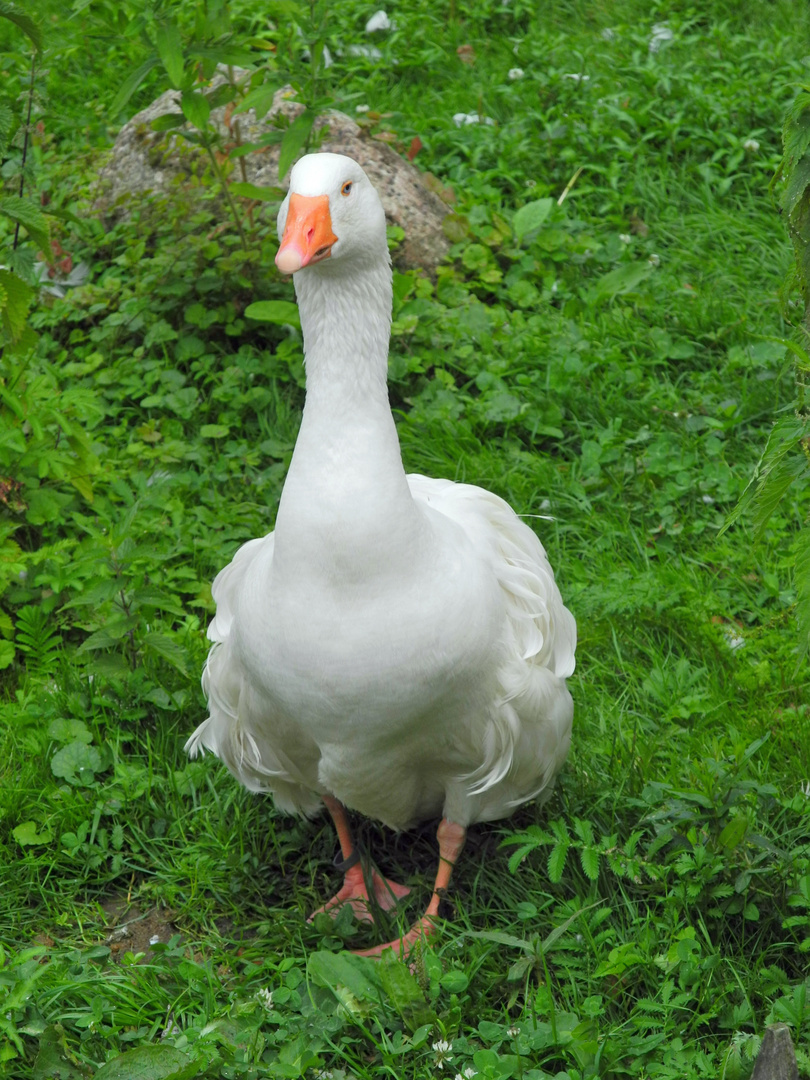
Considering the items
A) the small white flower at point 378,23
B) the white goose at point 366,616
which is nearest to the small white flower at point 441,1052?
the white goose at point 366,616

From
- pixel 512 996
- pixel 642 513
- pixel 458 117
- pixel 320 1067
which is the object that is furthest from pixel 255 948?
pixel 458 117

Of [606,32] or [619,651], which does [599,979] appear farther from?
[606,32]

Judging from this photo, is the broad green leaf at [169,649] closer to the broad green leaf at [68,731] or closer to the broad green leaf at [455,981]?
the broad green leaf at [68,731]

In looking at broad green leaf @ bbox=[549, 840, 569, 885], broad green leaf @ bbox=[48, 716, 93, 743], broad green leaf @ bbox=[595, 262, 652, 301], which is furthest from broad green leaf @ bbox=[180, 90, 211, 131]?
broad green leaf @ bbox=[549, 840, 569, 885]

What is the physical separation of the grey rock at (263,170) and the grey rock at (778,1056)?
379 cm

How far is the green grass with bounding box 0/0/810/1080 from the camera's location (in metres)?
2.75

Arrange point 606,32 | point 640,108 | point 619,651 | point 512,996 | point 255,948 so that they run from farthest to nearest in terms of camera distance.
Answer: point 606,32, point 640,108, point 619,651, point 255,948, point 512,996

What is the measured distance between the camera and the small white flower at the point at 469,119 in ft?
20.1

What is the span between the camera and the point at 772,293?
5.12m

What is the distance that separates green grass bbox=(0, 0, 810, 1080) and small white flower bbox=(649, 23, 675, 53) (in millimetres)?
68

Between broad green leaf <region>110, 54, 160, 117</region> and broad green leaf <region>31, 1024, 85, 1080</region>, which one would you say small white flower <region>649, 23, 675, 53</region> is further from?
broad green leaf <region>31, 1024, 85, 1080</region>

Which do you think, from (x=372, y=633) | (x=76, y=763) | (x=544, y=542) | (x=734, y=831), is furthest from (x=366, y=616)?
(x=544, y=542)

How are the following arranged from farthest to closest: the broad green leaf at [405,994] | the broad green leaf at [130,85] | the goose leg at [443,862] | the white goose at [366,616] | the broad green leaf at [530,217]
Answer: the broad green leaf at [530,217], the broad green leaf at [130,85], the goose leg at [443,862], the broad green leaf at [405,994], the white goose at [366,616]

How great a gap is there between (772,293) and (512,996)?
3.47 meters
